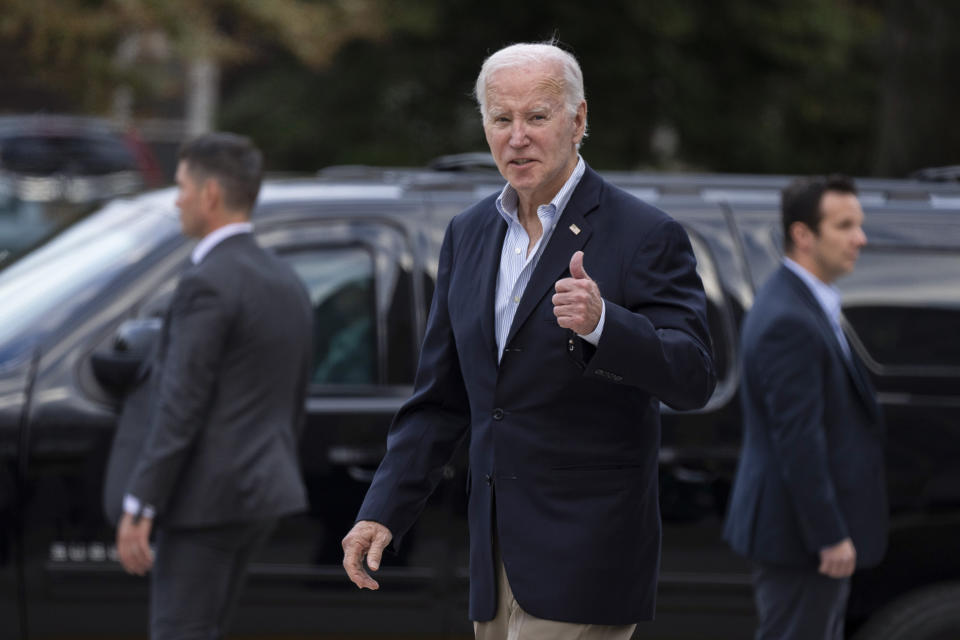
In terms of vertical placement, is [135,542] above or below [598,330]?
below

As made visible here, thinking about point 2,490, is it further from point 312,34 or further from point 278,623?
point 312,34

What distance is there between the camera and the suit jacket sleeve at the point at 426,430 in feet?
10.7

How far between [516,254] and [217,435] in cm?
146

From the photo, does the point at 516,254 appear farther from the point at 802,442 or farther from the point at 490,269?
the point at 802,442

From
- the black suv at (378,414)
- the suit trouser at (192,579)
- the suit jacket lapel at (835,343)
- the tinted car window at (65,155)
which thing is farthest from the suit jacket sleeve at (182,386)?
the tinted car window at (65,155)

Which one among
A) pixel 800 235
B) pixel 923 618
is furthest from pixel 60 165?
pixel 923 618

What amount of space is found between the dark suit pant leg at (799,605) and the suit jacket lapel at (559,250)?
1.69m

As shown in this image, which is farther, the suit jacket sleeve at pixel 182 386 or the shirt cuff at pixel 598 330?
the suit jacket sleeve at pixel 182 386

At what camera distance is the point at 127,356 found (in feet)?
15.1

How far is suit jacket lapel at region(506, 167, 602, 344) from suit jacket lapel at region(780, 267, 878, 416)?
4.79 feet

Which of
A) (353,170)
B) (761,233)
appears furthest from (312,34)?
(761,233)

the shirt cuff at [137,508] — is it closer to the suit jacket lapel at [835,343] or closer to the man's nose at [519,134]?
the man's nose at [519,134]

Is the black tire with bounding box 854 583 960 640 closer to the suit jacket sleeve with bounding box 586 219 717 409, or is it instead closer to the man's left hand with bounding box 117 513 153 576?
the suit jacket sleeve with bounding box 586 219 717 409

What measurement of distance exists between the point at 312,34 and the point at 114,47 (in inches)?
81.9
